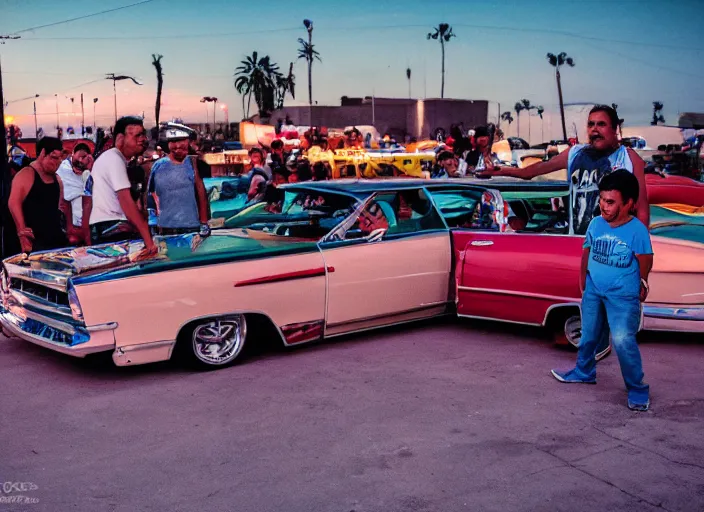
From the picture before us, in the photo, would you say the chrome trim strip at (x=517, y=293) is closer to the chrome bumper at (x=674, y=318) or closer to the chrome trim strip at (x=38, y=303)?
the chrome bumper at (x=674, y=318)

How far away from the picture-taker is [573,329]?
6.36 metres

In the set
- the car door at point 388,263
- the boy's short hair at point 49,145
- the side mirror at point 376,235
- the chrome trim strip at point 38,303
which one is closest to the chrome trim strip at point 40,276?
the chrome trim strip at point 38,303

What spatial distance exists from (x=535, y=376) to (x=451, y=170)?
4874 mm

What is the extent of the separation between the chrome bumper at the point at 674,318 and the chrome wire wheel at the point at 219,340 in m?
3.12

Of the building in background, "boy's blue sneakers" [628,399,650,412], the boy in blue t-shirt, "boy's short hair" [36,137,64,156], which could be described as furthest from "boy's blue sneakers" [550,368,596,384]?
→ the building in background

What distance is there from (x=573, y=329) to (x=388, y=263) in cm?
151

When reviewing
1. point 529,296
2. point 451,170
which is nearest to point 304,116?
point 451,170

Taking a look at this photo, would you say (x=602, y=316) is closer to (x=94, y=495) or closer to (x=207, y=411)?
(x=207, y=411)

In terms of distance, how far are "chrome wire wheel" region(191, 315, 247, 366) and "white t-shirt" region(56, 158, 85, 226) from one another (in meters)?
3.58

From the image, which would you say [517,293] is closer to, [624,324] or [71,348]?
[624,324]

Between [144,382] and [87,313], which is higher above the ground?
[87,313]

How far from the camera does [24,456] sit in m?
4.21

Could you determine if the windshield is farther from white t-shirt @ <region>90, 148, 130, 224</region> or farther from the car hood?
white t-shirt @ <region>90, 148, 130, 224</region>

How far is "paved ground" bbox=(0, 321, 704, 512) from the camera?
3.68 metres
